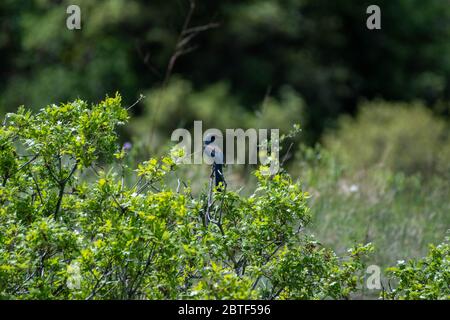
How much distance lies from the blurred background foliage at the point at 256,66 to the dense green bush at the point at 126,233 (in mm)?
11594

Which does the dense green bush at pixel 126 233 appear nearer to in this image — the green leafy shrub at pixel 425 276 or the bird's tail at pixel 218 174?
the bird's tail at pixel 218 174

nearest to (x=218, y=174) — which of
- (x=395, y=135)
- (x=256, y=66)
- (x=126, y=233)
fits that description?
(x=126, y=233)

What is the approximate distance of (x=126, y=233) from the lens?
420 cm

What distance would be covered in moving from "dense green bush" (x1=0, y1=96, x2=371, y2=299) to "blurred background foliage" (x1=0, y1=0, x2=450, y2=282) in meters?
11.6

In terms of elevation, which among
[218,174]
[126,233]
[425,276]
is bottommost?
[425,276]

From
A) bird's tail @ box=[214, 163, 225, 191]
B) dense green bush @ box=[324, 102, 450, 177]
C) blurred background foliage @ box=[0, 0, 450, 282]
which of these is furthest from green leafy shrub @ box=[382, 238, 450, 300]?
dense green bush @ box=[324, 102, 450, 177]

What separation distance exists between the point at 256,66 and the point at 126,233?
58.4ft

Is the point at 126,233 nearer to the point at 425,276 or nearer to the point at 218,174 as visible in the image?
the point at 218,174

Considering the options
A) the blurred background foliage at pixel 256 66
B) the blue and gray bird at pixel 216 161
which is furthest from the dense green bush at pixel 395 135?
the blue and gray bird at pixel 216 161

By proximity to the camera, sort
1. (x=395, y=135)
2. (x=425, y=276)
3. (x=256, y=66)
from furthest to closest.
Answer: (x=256, y=66) < (x=395, y=135) < (x=425, y=276)

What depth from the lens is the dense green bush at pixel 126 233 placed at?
423 cm

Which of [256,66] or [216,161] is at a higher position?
[256,66]

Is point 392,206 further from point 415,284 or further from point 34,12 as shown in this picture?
point 34,12
